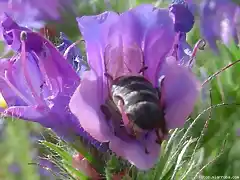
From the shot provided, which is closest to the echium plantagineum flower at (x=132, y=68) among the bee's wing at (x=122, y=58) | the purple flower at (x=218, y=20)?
the bee's wing at (x=122, y=58)

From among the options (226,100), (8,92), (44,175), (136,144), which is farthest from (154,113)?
(44,175)

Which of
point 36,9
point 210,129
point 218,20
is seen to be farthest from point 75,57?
point 36,9

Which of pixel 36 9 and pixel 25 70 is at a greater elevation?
pixel 25 70

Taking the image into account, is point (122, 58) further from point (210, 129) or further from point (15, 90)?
point (210, 129)

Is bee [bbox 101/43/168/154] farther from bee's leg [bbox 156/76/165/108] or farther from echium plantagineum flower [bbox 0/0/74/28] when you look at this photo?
echium plantagineum flower [bbox 0/0/74/28]

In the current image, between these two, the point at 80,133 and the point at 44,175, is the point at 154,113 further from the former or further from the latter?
the point at 44,175
